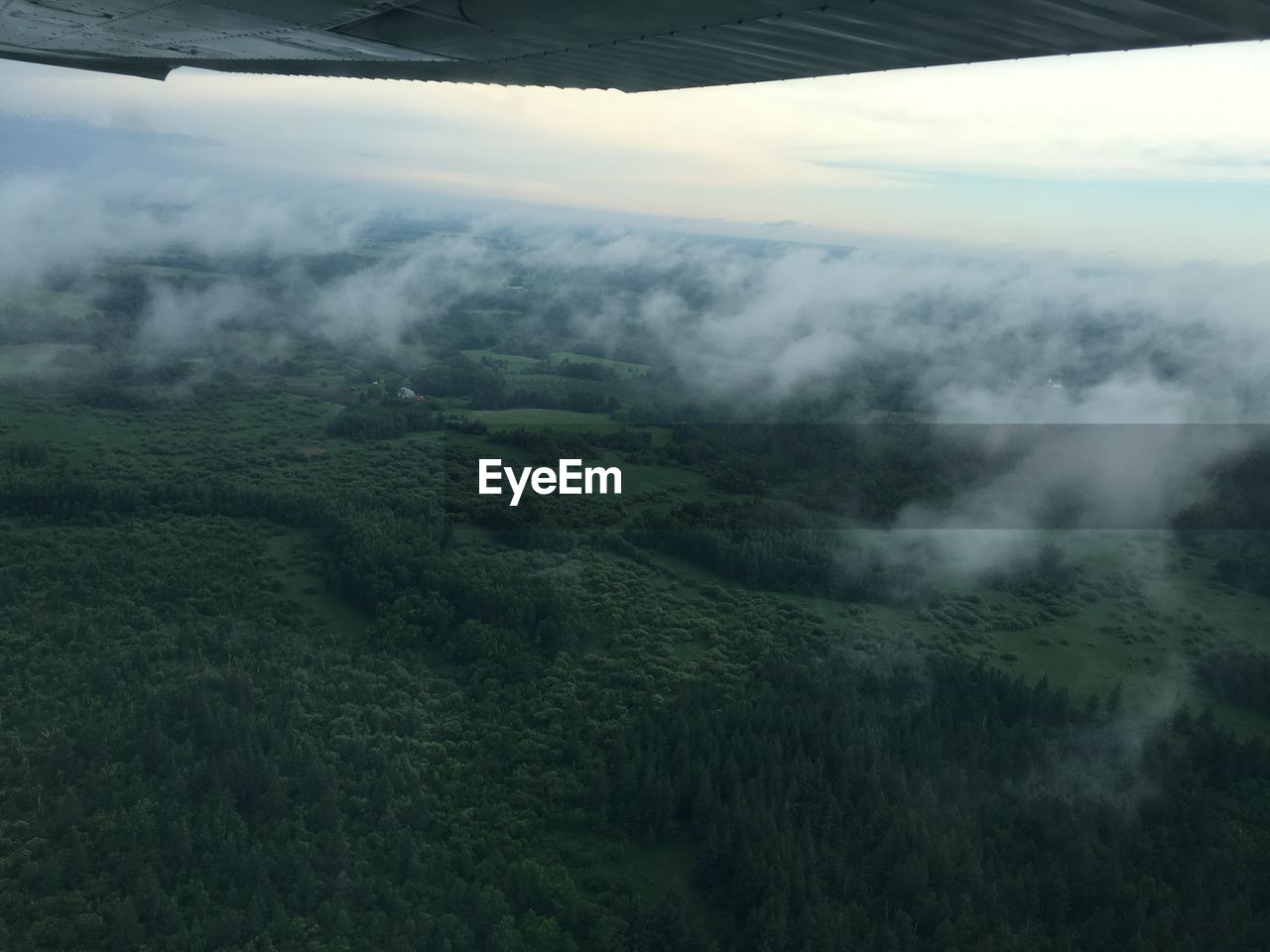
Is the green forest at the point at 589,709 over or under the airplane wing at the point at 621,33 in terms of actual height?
under

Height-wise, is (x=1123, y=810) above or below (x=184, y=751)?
below

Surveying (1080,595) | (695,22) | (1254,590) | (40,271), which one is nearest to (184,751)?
(695,22)

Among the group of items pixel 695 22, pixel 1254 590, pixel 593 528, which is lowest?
pixel 1254 590

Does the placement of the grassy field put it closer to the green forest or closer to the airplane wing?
the green forest

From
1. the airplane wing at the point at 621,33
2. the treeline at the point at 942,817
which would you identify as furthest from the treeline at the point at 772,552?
the airplane wing at the point at 621,33

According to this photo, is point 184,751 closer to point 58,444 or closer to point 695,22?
point 695,22

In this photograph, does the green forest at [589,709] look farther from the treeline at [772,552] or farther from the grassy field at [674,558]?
the grassy field at [674,558]
